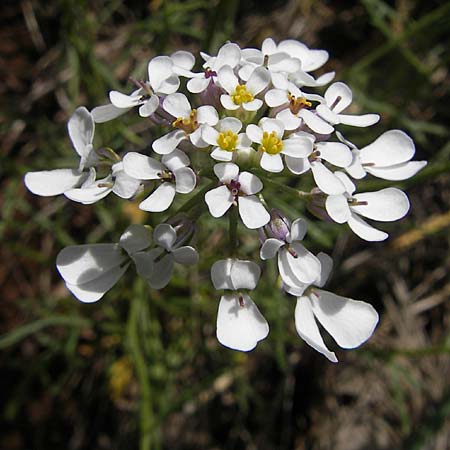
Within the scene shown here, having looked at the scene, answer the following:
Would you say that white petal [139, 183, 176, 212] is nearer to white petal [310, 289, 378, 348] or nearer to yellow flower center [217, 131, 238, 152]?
yellow flower center [217, 131, 238, 152]

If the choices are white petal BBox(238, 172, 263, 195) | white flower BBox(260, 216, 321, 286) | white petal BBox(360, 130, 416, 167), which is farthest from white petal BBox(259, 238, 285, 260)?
white petal BBox(360, 130, 416, 167)

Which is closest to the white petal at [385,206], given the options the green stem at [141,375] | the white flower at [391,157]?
the white flower at [391,157]

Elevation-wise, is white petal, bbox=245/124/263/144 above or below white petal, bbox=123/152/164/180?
above

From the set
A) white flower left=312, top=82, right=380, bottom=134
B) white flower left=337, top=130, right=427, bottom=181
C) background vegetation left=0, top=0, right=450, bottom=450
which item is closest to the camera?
white flower left=312, top=82, right=380, bottom=134

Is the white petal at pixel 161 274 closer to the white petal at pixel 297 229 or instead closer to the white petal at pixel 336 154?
the white petal at pixel 297 229

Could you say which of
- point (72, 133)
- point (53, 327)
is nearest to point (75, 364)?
point (53, 327)

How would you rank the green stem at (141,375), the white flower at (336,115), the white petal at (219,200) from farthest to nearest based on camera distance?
1. the green stem at (141,375)
2. the white flower at (336,115)
3. the white petal at (219,200)

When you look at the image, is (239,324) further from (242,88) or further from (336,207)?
(242,88)
